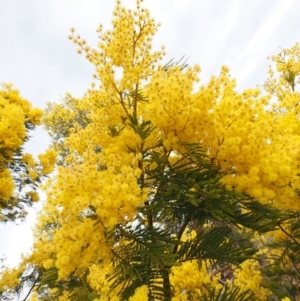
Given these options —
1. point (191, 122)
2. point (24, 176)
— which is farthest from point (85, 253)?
point (24, 176)

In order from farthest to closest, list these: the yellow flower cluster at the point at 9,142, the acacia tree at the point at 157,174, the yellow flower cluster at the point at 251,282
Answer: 1. the yellow flower cluster at the point at 251,282
2. the yellow flower cluster at the point at 9,142
3. the acacia tree at the point at 157,174

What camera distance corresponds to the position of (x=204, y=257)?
131 inches

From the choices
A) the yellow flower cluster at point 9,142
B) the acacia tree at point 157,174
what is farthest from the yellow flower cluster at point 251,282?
the yellow flower cluster at point 9,142

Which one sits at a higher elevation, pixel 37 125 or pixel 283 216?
pixel 37 125

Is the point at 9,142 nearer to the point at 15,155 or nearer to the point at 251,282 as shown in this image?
the point at 15,155

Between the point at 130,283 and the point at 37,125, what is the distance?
179 inches

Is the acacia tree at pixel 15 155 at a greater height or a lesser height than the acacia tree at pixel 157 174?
greater

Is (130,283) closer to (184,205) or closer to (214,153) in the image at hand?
(184,205)

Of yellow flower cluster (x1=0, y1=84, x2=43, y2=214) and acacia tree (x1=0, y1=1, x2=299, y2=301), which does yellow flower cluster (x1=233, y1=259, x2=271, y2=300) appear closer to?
acacia tree (x1=0, y1=1, x2=299, y2=301)

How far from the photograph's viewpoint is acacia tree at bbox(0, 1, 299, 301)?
286cm

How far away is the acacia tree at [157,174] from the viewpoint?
2.86 metres

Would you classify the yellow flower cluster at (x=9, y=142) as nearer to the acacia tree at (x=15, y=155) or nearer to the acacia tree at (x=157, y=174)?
the acacia tree at (x=15, y=155)

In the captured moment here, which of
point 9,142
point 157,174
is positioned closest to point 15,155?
point 9,142

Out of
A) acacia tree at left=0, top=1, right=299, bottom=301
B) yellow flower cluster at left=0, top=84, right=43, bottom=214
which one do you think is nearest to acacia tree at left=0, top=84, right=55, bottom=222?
yellow flower cluster at left=0, top=84, right=43, bottom=214
